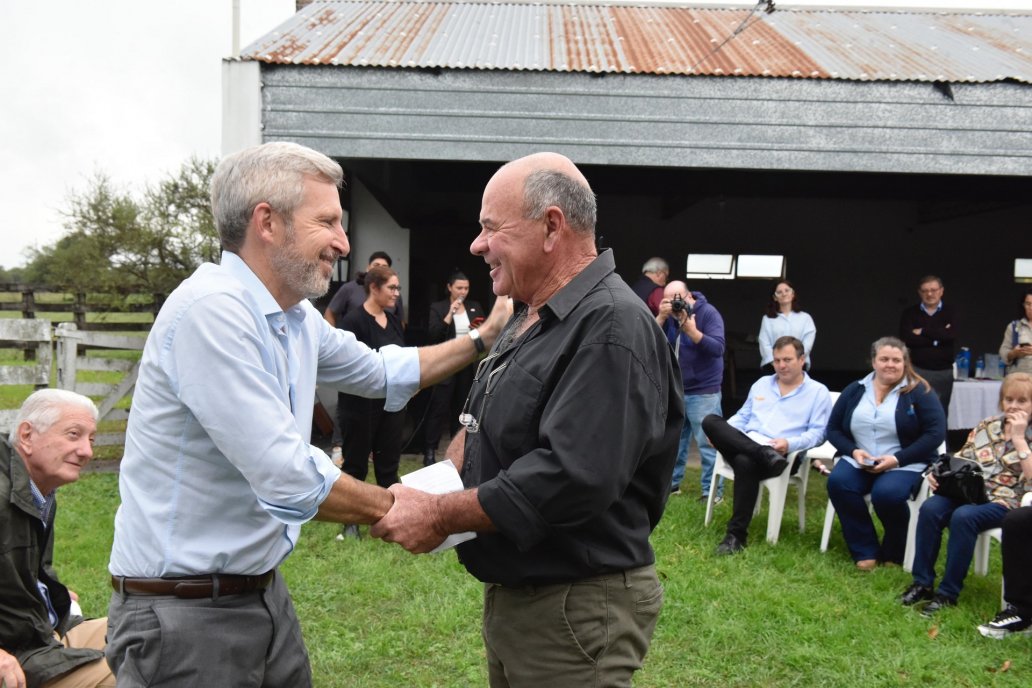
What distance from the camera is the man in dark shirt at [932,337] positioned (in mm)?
8828

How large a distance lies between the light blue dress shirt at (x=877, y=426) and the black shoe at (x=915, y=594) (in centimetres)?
99

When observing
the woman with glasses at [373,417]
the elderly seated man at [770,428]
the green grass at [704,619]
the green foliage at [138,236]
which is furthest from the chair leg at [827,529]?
the green foliage at [138,236]

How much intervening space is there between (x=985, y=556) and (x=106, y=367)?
8.11 m

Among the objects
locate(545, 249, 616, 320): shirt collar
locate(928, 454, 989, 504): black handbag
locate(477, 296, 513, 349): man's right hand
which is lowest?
locate(928, 454, 989, 504): black handbag

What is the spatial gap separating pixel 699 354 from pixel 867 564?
7.96 feet

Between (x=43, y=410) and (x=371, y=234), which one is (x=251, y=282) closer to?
(x=43, y=410)

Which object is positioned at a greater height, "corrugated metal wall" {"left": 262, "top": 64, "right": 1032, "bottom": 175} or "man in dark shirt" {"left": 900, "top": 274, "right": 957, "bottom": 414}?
"corrugated metal wall" {"left": 262, "top": 64, "right": 1032, "bottom": 175}

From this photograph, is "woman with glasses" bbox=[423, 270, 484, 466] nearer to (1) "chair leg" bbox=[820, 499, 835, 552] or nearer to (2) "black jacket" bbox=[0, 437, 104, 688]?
(1) "chair leg" bbox=[820, 499, 835, 552]

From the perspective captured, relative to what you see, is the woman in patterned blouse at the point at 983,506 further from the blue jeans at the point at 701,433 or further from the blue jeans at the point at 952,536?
the blue jeans at the point at 701,433

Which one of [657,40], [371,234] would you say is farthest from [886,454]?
[371,234]

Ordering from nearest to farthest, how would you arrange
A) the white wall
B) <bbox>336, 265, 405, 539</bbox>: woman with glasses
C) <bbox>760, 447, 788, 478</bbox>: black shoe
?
<bbox>760, 447, 788, 478</bbox>: black shoe < <bbox>336, 265, 405, 539</bbox>: woman with glasses < the white wall

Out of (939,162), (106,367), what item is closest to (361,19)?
(106,367)

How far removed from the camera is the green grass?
4176 mm

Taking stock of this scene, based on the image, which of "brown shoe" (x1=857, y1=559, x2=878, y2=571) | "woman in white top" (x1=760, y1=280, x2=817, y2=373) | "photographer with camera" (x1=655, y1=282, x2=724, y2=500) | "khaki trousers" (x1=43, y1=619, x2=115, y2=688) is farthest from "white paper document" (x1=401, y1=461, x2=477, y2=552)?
"woman in white top" (x1=760, y1=280, x2=817, y2=373)
